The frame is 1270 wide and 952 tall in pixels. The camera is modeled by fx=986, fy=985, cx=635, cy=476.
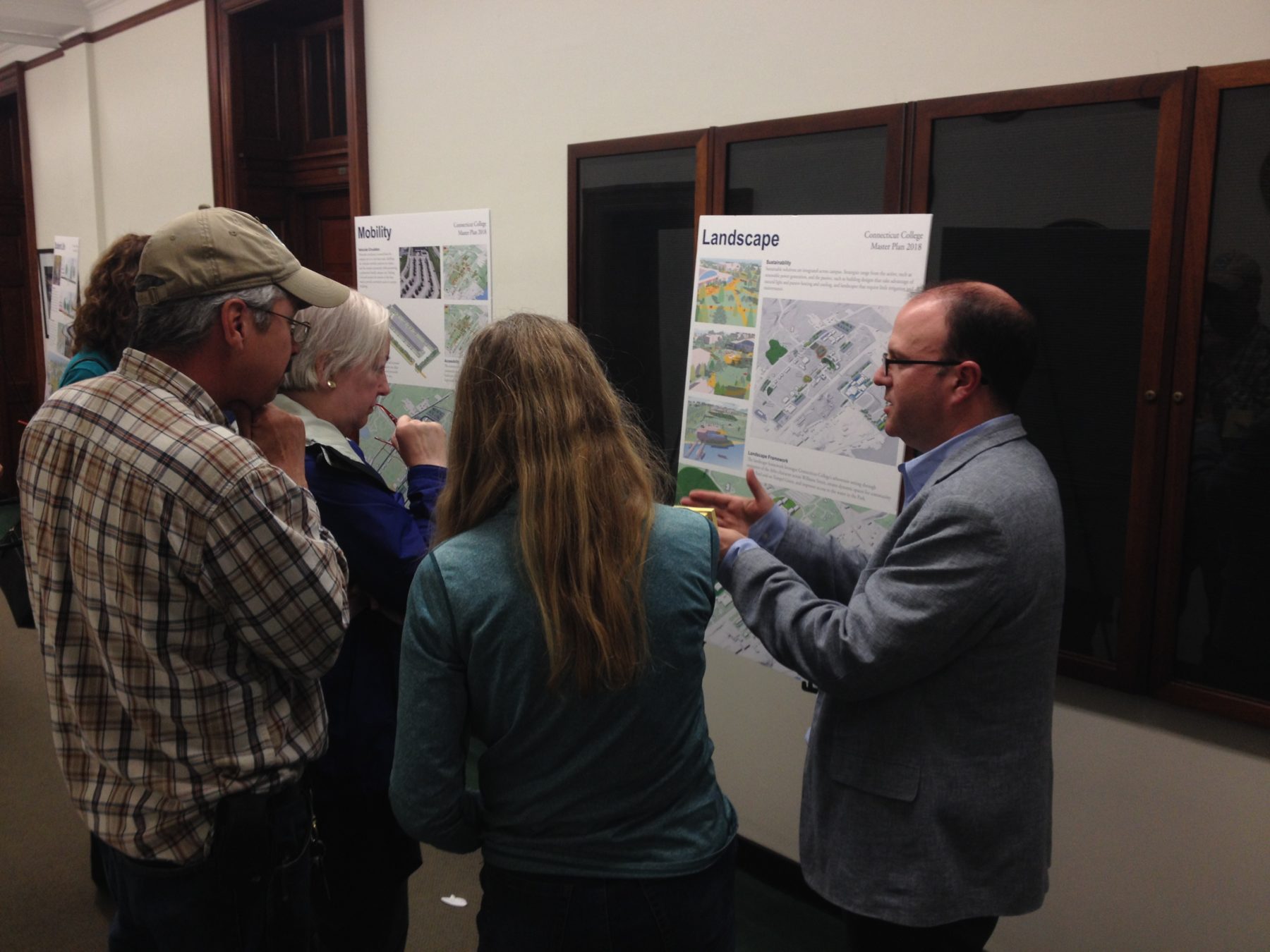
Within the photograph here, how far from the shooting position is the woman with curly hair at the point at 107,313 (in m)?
2.02

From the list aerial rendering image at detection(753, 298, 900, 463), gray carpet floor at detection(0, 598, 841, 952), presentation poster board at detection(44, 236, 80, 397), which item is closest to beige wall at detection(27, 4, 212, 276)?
presentation poster board at detection(44, 236, 80, 397)

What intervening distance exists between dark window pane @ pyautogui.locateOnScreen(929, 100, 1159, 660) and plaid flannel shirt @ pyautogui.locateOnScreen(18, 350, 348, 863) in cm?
141

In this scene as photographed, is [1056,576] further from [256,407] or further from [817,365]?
[256,407]

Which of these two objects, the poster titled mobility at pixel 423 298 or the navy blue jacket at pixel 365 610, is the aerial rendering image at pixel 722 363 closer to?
the navy blue jacket at pixel 365 610

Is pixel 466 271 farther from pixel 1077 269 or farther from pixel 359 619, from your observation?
pixel 1077 269

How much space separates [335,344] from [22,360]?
599 cm

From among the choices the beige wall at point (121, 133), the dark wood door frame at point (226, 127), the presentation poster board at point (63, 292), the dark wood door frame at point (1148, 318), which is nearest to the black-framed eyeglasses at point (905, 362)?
the dark wood door frame at point (1148, 318)

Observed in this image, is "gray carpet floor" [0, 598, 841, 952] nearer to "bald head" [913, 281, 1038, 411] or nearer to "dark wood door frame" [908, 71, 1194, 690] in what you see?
"dark wood door frame" [908, 71, 1194, 690]

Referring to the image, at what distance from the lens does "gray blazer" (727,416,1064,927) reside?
132cm

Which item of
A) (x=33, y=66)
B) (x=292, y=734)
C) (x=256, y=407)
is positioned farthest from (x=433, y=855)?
(x=33, y=66)

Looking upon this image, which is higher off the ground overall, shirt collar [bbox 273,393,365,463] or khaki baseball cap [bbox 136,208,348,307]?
khaki baseball cap [bbox 136,208,348,307]

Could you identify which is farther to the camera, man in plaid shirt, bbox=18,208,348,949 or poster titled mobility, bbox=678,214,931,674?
poster titled mobility, bbox=678,214,931,674

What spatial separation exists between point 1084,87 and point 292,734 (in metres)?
1.77

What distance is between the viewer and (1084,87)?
183 centimetres
